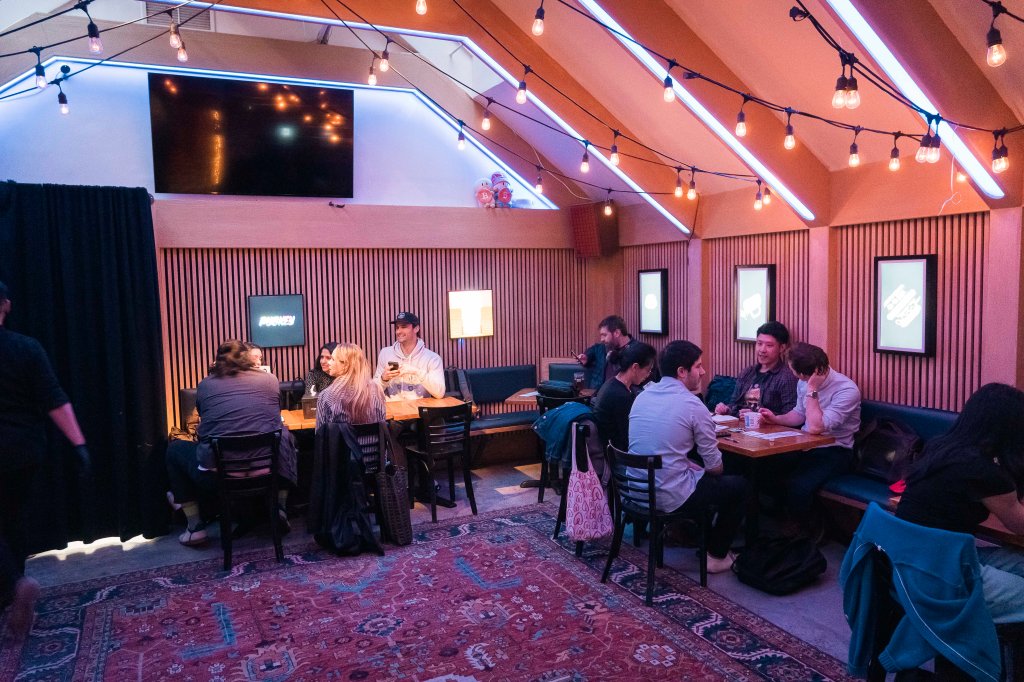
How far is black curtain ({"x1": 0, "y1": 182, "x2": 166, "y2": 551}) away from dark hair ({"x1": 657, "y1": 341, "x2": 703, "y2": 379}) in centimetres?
436

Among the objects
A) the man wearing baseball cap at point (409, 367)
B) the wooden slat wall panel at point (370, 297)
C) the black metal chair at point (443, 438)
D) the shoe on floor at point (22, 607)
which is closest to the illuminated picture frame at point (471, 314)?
the wooden slat wall panel at point (370, 297)

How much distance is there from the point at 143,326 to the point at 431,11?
12.1ft

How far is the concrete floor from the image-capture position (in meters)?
4.54

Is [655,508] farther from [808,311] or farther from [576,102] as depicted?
[576,102]

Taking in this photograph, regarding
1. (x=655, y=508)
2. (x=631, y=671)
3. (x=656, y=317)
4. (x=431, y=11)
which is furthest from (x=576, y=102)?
(x=631, y=671)

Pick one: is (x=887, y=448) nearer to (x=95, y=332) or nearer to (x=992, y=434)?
(x=992, y=434)

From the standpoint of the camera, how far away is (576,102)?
7.24 metres

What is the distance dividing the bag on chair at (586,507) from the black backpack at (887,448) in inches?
85.2

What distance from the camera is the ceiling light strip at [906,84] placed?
4.43 meters

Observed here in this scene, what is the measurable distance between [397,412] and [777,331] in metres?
3.56

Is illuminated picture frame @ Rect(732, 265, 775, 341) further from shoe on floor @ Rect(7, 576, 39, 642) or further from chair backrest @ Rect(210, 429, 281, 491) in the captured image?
shoe on floor @ Rect(7, 576, 39, 642)

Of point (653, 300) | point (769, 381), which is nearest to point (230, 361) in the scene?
point (769, 381)

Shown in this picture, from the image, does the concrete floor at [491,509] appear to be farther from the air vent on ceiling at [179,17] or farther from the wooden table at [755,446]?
the air vent on ceiling at [179,17]

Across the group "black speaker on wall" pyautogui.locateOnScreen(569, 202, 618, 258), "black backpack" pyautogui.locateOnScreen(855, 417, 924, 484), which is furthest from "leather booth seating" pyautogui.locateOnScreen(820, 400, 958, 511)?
"black speaker on wall" pyautogui.locateOnScreen(569, 202, 618, 258)
